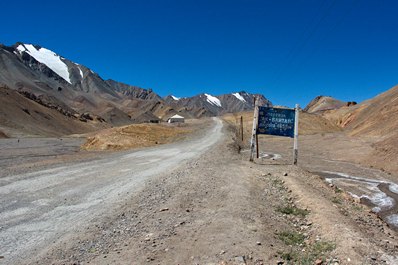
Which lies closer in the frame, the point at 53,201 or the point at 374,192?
the point at 53,201

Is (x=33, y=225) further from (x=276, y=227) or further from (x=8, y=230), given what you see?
(x=276, y=227)

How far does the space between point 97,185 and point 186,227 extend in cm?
623

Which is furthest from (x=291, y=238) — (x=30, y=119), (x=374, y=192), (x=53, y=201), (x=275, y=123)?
(x=30, y=119)

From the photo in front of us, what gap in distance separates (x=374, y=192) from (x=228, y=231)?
1579 centimetres

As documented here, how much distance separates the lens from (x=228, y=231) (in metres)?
7.88

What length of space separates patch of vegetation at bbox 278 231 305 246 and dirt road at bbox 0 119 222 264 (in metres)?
4.16

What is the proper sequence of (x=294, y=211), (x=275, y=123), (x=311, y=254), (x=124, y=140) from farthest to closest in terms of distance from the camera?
(x=124, y=140) < (x=275, y=123) < (x=294, y=211) < (x=311, y=254)

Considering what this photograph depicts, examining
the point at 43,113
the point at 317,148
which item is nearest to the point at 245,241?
the point at 317,148

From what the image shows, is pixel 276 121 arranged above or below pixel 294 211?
above

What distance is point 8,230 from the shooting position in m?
8.38

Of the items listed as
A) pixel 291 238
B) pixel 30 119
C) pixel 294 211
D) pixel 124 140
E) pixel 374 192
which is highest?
pixel 30 119

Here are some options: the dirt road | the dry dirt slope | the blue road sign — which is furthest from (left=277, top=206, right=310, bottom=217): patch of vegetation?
the dry dirt slope

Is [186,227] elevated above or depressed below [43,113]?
below

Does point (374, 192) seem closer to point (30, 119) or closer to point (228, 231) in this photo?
point (228, 231)
